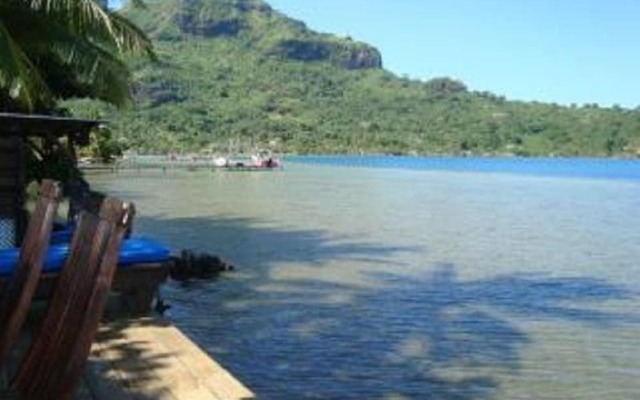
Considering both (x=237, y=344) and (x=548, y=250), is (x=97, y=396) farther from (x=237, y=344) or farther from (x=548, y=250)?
(x=548, y=250)

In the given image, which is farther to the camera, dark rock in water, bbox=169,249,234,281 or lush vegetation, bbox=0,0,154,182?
dark rock in water, bbox=169,249,234,281

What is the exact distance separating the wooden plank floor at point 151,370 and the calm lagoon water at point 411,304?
2515 mm

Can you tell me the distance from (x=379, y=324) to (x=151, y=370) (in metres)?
8.42

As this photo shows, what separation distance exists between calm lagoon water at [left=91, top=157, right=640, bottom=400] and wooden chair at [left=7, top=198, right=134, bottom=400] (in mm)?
6387

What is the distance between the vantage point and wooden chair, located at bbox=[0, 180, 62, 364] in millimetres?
5043

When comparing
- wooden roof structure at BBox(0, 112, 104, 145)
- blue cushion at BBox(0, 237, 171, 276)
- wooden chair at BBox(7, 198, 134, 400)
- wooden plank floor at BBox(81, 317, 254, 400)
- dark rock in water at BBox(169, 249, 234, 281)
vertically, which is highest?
wooden roof structure at BBox(0, 112, 104, 145)

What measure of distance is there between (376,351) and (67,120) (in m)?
5.37

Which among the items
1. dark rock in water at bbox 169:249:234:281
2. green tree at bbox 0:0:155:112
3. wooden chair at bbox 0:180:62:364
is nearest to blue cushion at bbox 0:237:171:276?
green tree at bbox 0:0:155:112

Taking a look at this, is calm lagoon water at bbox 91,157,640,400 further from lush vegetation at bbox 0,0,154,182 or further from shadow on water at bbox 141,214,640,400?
lush vegetation at bbox 0,0,154,182

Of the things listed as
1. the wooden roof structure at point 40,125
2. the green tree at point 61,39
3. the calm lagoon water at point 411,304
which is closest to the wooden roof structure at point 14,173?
the wooden roof structure at point 40,125

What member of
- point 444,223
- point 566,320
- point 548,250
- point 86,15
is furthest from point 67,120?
point 444,223

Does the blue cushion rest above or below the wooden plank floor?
above

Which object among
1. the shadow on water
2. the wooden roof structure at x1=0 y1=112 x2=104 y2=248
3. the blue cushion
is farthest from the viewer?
the wooden roof structure at x1=0 y1=112 x2=104 y2=248

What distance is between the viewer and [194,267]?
782 inches
